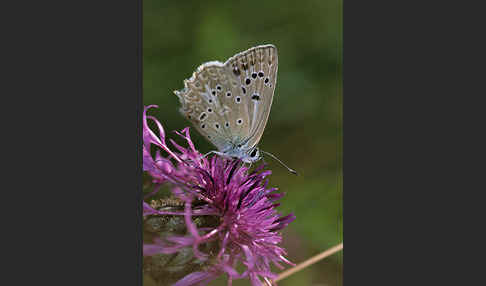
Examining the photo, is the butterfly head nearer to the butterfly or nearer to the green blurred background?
the butterfly

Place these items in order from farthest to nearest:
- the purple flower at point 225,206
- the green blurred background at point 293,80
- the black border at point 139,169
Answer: the green blurred background at point 293,80
the purple flower at point 225,206
the black border at point 139,169

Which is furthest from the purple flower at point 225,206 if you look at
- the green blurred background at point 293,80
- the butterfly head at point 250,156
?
the green blurred background at point 293,80

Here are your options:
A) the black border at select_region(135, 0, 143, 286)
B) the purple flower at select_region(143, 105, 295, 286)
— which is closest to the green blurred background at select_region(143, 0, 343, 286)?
the purple flower at select_region(143, 105, 295, 286)

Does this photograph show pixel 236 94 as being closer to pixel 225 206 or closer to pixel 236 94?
pixel 236 94

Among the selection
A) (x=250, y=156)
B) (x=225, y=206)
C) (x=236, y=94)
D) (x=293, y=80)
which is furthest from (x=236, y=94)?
(x=293, y=80)

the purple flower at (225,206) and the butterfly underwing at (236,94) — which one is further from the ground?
the butterfly underwing at (236,94)

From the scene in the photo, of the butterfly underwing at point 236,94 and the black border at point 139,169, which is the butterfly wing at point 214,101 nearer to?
the butterfly underwing at point 236,94
